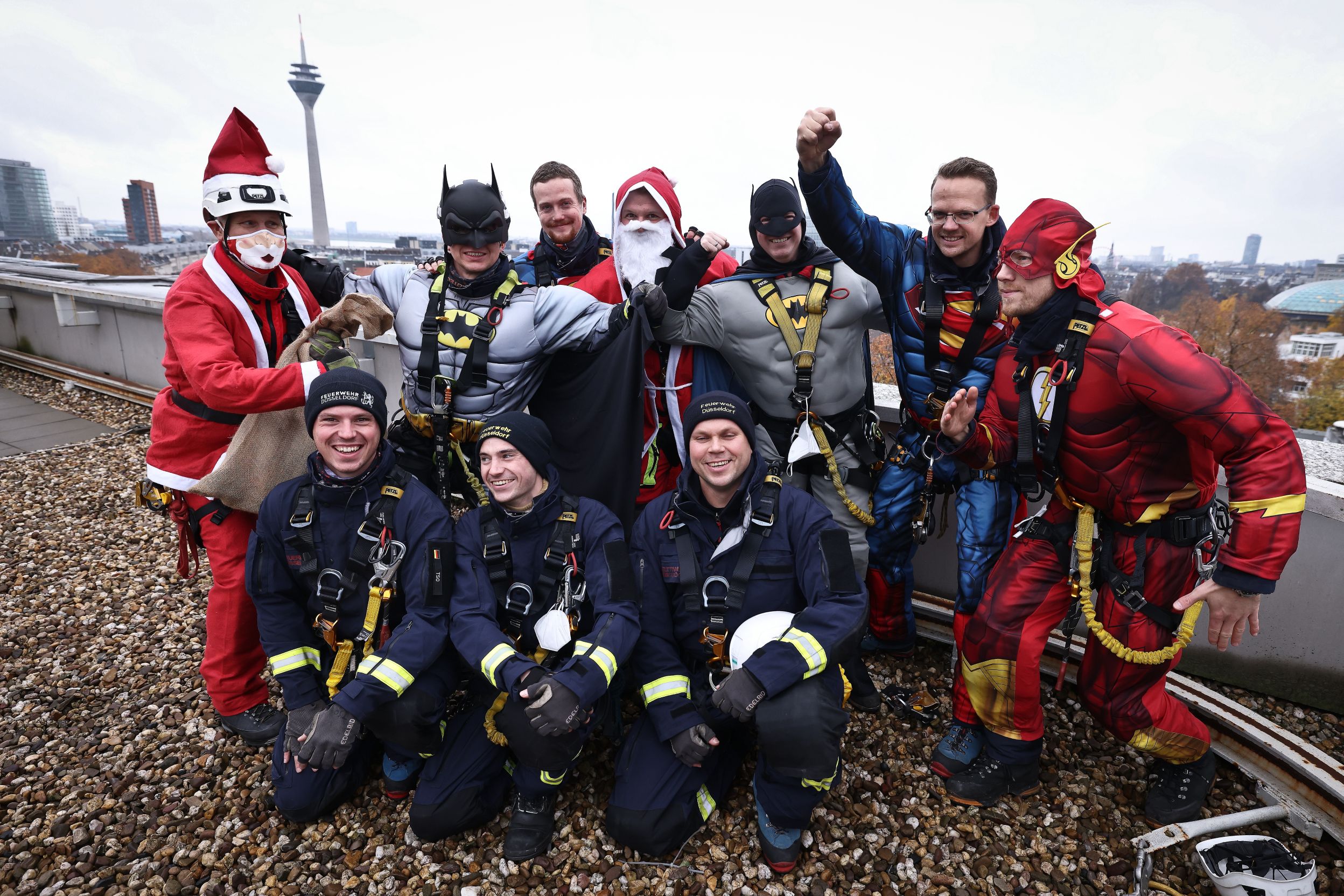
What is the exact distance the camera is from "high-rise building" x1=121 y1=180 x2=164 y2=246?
112 meters

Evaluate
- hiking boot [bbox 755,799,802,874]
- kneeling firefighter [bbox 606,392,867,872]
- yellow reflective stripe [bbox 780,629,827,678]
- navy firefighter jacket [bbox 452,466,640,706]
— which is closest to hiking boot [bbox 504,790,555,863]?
kneeling firefighter [bbox 606,392,867,872]

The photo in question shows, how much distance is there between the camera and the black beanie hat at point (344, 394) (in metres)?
3.09

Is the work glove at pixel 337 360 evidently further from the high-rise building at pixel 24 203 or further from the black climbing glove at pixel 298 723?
the high-rise building at pixel 24 203

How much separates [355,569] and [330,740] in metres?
0.70

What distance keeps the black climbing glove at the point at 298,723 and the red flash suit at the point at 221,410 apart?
2.31 ft

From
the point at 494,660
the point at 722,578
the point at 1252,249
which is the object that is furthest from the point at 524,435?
the point at 1252,249

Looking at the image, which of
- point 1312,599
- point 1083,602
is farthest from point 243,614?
point 1312,599

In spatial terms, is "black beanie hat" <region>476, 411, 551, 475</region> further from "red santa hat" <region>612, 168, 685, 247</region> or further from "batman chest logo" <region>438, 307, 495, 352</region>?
"red santa hat" <region>612, 168, 685, 247</region>

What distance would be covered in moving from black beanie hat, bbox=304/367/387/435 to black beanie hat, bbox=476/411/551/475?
0.49 metres

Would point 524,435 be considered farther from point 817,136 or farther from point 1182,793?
point 1182,793

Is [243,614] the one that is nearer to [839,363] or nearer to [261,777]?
[261,777]

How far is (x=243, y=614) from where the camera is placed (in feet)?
11.7

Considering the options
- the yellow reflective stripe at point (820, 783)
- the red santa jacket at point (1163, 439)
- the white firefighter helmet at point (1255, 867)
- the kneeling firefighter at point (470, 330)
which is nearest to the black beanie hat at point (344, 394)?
the kneeling firefighter at point (470, 330)

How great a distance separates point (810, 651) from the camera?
9.32 feet
